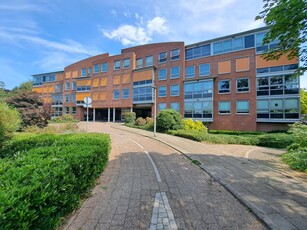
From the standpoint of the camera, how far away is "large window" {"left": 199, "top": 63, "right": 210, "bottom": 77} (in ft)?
90.1

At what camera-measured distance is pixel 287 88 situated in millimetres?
21922

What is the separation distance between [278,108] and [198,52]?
46.4 feet

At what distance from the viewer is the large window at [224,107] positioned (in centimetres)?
2569

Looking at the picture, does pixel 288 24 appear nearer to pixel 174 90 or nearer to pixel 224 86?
pixel 224 86

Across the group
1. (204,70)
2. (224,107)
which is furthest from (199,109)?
(204,70)

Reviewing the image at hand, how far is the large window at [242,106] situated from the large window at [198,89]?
4.24 metres

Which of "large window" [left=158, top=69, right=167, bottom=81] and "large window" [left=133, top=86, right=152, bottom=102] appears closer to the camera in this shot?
"large window" [left=158, top=69, right=167, bottom=81]

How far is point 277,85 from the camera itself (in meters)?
22.5

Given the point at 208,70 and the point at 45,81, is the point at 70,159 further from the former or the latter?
the point at 45,81

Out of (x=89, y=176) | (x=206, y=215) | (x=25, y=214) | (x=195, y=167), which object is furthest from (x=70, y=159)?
(x=195, y=167)

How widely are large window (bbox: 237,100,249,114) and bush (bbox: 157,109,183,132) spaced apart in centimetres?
1101

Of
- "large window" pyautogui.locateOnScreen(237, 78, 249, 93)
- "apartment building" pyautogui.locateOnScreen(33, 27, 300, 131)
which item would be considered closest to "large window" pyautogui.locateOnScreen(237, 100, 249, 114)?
"apartment building" pyautogui.locateOnScreen(33, 27, 300, 131)

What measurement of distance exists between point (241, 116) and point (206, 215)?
24203 mm

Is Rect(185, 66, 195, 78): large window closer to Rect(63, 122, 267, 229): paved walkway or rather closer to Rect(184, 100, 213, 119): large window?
Rect(184, 100, 213, 119): large window
